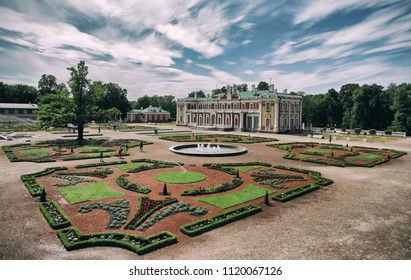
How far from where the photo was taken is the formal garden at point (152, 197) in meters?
12.2

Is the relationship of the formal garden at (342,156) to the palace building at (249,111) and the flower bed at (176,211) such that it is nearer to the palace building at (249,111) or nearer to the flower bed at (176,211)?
the flower bed at (176,211)

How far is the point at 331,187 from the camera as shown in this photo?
66.1 feet

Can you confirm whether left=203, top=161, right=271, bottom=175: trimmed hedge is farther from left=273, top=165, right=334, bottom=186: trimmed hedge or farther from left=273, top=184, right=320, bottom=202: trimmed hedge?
left=273, top=184, right=320, bottom=202: trimmed hedge

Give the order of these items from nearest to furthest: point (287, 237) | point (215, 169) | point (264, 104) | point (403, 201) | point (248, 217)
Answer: point (287, 237), point (248, 217), point (403, 201), point (215, 169), point (264, 104)

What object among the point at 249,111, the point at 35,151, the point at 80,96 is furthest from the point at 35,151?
the point at 249,111

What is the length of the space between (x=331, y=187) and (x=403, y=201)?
4303 mm

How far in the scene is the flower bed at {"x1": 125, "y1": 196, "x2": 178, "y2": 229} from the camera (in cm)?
1321

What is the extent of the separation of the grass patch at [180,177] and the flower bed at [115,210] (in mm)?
5131

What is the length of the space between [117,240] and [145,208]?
12.1 ft

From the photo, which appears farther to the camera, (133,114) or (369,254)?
(133,114)

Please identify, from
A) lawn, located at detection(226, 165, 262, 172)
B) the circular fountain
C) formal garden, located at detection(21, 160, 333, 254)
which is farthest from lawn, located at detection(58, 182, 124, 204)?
the circular fountain

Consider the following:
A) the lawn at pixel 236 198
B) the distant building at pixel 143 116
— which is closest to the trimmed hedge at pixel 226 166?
the lawn at pixel 236 198
